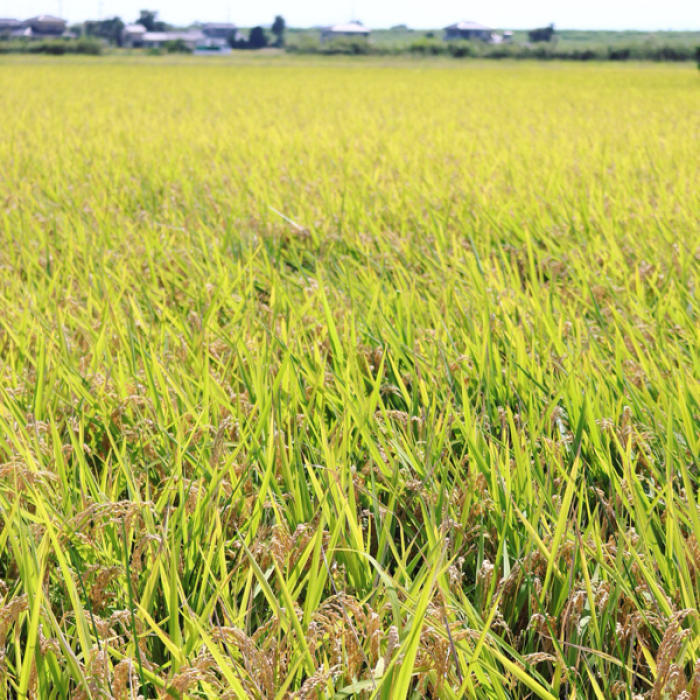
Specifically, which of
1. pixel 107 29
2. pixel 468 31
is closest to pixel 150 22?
pixel 107 29

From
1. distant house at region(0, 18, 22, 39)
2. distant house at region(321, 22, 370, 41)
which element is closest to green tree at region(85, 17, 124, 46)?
distant house at region(0, 18, 22, 39)

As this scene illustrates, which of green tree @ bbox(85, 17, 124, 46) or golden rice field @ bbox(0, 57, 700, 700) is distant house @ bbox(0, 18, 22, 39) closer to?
green tree @ bbox(85, 17, 124, 46)

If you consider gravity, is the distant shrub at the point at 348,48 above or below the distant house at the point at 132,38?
below

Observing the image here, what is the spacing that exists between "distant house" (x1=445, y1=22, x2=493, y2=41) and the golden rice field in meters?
108

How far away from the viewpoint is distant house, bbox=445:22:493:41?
10331 centimetres

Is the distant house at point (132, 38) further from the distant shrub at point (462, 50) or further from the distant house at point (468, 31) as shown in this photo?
the distant shrub at point (462, 50)

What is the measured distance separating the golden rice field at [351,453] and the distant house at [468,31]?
108 metres

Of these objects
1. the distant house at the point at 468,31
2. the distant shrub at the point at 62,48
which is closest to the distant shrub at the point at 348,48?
the distant shrub at the point at 62,48

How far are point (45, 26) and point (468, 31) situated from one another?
5440 cm

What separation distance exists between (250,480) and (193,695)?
460 millimetres

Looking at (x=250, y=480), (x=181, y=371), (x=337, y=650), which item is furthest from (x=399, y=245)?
(x=337, y=650)

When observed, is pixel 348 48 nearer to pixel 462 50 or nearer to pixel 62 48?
pixel 462 50

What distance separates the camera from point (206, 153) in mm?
5773

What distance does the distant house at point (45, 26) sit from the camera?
90500mm
